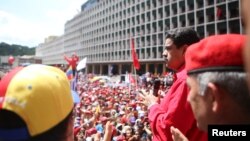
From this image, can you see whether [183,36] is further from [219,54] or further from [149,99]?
[219,54]

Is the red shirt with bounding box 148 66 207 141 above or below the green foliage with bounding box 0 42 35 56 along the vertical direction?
below

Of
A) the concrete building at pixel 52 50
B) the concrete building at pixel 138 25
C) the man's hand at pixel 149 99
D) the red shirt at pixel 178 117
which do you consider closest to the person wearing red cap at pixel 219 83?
the red shirt at pixel 178 117

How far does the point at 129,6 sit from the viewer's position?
226ft

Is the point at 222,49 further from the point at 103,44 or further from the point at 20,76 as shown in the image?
the point at 103,44

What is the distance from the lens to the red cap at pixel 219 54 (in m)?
1.56

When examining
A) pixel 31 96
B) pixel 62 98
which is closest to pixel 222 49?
pixel 62 98

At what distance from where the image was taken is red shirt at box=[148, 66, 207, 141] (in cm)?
245

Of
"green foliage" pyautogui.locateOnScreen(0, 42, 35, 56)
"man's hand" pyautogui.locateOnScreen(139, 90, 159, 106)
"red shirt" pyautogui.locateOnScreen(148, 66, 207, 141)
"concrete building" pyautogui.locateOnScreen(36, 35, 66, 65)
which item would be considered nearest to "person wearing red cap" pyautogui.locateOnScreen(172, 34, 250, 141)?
"red shirt" pyautogui.locateOnScreen(148, 66, 207, 141)

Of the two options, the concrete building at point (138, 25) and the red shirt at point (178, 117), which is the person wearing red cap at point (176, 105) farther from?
the concrete building at point (138, 25)

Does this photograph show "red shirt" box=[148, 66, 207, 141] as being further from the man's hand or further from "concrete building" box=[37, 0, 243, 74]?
"concrete building" box=[37, 0, 243, 74]

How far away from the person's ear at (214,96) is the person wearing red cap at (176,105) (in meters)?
0.91

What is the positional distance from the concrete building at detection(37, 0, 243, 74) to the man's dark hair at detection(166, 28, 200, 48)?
2637cm

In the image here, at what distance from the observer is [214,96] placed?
1.53 meters

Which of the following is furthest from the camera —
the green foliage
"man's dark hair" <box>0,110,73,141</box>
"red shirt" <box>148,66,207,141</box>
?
the green foliage
